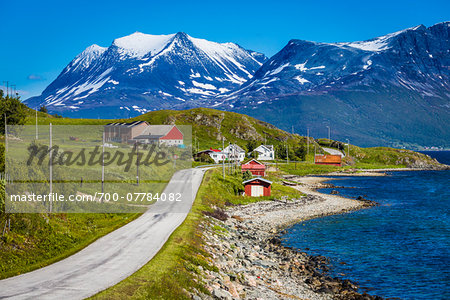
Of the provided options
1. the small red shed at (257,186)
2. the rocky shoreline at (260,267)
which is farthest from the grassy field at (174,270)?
the small red shed at (257,186)

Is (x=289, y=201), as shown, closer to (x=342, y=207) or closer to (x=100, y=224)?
(x=342, y=207)

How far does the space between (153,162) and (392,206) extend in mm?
54273

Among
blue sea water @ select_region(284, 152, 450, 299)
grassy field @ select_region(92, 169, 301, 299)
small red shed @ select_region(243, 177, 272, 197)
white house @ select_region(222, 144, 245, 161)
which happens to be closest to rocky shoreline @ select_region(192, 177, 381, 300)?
grassy field @ select_region(92, 169, 301, 299)

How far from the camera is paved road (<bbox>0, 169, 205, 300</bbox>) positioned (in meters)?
23.8

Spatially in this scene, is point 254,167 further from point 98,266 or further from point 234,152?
point 98,266

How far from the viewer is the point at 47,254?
31.5 meters

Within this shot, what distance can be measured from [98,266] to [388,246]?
3947 cm

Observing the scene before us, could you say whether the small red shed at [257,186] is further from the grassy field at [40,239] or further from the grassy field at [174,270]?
the grassy field at [40,239]

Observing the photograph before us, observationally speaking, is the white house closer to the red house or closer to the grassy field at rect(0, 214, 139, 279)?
the red house

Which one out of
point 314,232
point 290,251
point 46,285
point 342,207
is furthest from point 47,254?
point 342,207

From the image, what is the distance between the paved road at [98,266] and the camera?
23.8 metres

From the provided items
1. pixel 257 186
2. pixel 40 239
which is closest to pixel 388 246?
pixel 257 186

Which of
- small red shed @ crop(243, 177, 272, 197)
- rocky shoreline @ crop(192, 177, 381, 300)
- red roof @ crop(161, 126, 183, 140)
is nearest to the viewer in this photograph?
rocky shoreline @ crop(192, 177, 381, 300)

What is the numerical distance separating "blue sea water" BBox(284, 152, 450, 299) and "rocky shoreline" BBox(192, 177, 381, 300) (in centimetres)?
265
